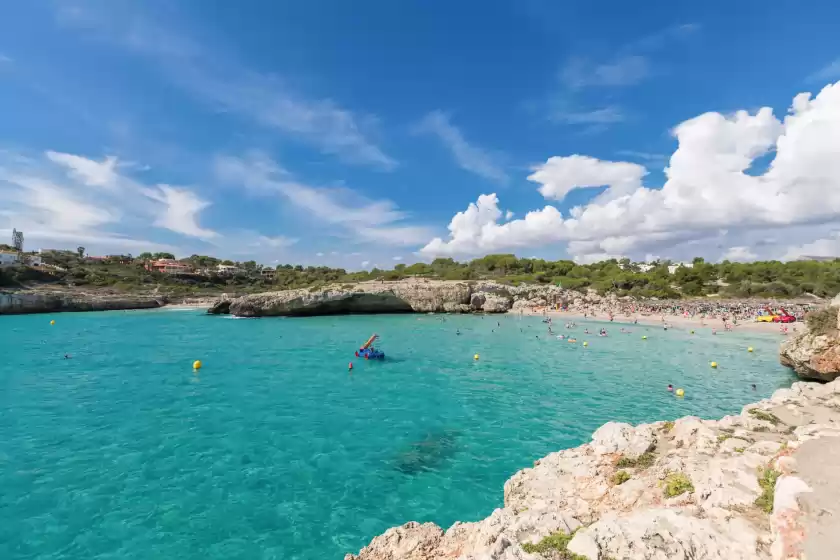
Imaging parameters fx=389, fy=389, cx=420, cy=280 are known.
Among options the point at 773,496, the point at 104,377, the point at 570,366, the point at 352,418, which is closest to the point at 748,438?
the point at 773,496

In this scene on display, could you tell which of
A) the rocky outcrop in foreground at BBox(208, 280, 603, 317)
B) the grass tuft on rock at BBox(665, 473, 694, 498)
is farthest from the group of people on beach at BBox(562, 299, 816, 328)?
the grass tuft on rock at BBox(665, 473, 694, 498)

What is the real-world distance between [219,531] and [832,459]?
11.1 m

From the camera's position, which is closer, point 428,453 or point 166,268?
point 428,453

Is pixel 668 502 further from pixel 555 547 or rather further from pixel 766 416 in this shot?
pixel 766 416

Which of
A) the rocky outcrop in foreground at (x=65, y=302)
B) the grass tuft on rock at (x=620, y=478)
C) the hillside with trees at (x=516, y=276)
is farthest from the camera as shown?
the hillside with trees at (x=516, y=276)

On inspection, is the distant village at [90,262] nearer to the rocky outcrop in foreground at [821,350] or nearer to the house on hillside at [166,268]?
the house on hillside at [166,268]

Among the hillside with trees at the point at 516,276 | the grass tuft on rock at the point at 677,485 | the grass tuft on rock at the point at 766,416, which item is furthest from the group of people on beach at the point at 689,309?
the grass tuft on rock at the point at 677,485

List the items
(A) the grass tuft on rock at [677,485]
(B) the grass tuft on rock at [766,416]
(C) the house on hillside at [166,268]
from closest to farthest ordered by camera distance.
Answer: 1. (A) the grass tuft on rock at [677,485]
2. (B) the grass tuft on rock at [766,416]
3. (C) the house on hillside at [166,268]

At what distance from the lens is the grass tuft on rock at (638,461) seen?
739 centimetres

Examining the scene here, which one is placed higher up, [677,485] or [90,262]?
[90,262]

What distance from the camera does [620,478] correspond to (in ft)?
22.9

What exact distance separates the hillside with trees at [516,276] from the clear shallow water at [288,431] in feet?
168

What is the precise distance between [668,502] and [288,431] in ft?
42.4

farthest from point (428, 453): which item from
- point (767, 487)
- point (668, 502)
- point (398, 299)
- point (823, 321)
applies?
point (398, 299)
